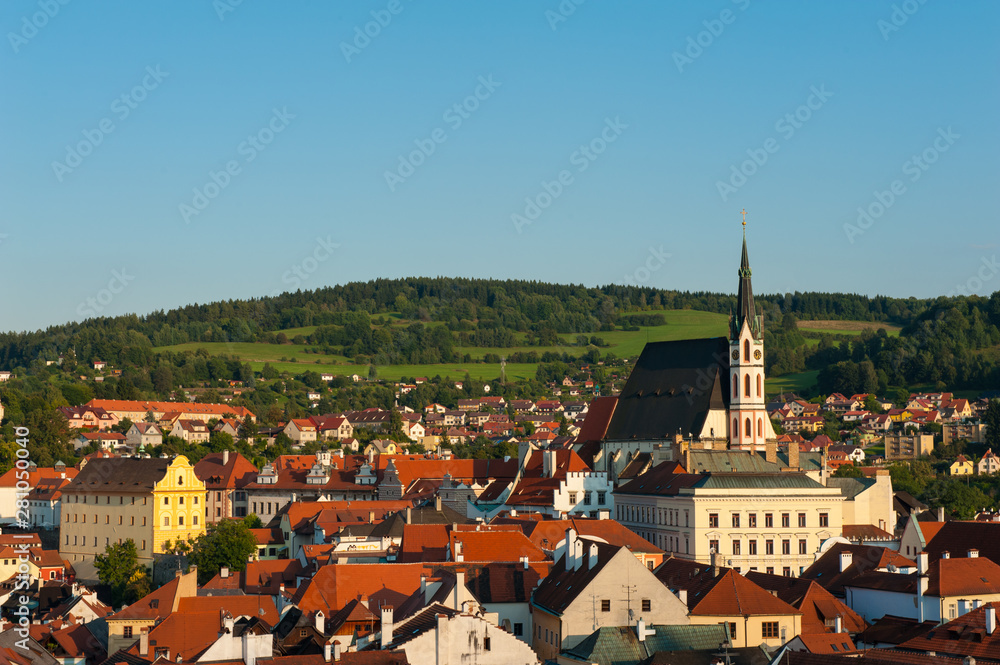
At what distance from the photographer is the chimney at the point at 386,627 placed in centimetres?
4235

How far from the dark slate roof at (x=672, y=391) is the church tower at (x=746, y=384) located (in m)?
1.12

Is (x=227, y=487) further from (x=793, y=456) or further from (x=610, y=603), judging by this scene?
(x=610, y=603)

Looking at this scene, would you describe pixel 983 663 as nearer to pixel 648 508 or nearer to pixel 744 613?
pixel 744 613

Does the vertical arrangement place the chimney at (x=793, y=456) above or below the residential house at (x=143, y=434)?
below

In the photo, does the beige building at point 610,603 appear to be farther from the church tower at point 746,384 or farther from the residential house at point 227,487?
the residential house at point 227,487

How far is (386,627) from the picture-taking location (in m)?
42.9

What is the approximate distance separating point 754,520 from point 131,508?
41333 millimetres

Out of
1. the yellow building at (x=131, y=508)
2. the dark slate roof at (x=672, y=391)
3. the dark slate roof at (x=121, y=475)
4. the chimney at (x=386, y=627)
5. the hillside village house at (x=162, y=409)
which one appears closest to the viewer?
the chimney at (x=386, y=627)

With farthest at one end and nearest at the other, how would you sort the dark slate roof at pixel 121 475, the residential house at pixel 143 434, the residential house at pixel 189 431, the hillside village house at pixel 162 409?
the hillside village house at pixel 162 409 < the residential house at pixel 189 431 < the residential house at pixel 143 434 < the dark slate roof at pixel 121 475

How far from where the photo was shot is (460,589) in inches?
1837

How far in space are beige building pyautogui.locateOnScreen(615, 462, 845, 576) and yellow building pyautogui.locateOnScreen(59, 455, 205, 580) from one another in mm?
33719

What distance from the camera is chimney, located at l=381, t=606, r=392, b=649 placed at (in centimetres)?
4235

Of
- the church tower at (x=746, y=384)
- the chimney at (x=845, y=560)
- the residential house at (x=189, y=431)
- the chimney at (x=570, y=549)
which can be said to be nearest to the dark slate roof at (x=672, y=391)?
the church tower at (x=746, y=384)

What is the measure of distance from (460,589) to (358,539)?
96.9ft
